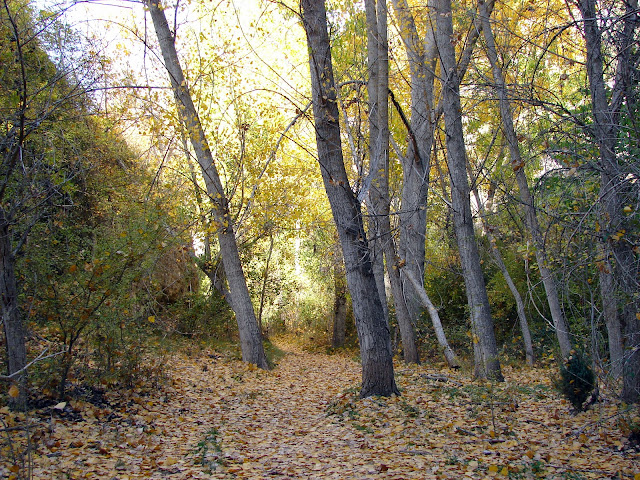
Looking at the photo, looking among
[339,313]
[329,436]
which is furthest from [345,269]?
[339,313]

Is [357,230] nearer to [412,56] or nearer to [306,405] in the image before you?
[306,405]

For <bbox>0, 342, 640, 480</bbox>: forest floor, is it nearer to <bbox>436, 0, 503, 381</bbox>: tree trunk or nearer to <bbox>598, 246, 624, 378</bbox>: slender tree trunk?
<bbox>598, 246, 624, 378</bbox>: slender tree trunk

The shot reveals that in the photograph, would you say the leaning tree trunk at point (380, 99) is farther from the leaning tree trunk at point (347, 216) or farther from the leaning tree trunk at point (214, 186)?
the leaning tree trunk at point (214, 186)

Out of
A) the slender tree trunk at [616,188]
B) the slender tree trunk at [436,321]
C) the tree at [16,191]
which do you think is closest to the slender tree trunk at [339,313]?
the slender tree trunk at [436,321]

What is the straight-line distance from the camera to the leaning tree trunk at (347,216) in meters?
6.69

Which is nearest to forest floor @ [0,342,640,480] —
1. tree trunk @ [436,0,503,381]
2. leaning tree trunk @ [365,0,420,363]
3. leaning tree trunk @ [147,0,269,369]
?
tree trunk @ [436,0,503,381]

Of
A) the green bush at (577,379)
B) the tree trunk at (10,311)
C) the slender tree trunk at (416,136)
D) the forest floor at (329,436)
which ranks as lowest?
the forest floor at (329,436)

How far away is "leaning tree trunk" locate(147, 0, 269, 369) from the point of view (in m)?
10.1

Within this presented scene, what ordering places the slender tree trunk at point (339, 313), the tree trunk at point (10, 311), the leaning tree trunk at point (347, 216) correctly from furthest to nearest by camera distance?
the slender tree trunk at point (339, 313), the leaning tree trunk at point (347, 216), the tree trunk at point (10, 311)

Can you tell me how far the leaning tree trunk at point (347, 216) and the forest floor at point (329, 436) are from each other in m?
Answer: 0.53

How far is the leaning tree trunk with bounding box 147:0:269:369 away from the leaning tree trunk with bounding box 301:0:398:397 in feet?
12.8

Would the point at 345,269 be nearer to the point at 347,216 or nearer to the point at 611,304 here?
the point at 347,216

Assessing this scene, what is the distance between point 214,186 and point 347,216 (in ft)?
15.0

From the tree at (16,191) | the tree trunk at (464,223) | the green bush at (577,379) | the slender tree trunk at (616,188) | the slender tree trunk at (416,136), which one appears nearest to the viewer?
the slender tree trunk at (616,188)
